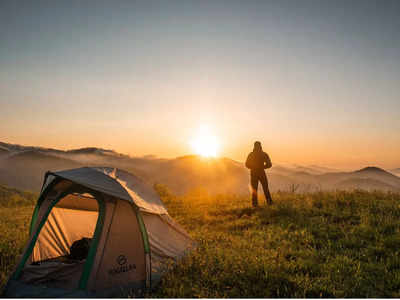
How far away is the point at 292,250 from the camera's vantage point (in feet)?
20.6

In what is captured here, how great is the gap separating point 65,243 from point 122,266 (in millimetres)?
2697

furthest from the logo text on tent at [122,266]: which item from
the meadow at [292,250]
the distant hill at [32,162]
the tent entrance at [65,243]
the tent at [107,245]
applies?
the distant hill at [32,162]

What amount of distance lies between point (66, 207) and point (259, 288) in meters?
5.09

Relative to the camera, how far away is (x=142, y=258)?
17.1 ft

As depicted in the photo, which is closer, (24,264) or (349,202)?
Answer: (24,264)

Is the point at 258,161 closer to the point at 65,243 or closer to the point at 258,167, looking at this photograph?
the point at 258,167

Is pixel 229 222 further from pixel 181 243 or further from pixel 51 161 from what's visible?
pixel 51 161

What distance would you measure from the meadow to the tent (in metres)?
0.43

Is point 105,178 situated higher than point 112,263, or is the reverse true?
point 105,178

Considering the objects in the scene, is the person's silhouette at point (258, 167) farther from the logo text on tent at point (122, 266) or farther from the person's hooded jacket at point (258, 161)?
the logo text on tent at point (122, 266)

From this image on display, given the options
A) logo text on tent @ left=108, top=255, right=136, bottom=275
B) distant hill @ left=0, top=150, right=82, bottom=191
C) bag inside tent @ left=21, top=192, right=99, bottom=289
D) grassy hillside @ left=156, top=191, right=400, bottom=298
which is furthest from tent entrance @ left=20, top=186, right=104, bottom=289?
distant hill @ left=0, top=150, right=82, bottom=191

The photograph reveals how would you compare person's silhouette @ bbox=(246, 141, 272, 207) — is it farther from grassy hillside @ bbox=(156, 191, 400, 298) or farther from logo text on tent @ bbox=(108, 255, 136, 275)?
logo text on tent @ bbox=(108, 255, 136, 275)

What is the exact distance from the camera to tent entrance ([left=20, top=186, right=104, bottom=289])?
513cm

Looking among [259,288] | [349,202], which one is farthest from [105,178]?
[349,202]
